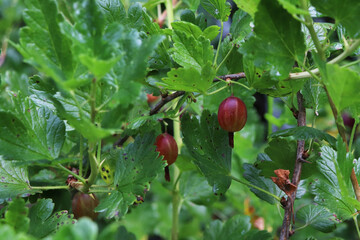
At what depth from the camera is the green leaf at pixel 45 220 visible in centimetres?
59

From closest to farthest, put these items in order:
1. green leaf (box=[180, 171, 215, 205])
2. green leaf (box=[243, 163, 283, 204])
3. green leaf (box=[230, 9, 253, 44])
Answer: green leaf (box=[230, 9, 253, 44]) → green leaf (box=[243, 163, 283, 204]) → green leaf (box=[180, 171, 215, 205])

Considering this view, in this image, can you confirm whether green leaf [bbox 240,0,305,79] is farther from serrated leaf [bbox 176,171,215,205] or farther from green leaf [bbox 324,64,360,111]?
serrated leaf [bbox 176,171,215,205]

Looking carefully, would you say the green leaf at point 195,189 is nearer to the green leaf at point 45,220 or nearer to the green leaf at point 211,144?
the green leaf at point 211,144

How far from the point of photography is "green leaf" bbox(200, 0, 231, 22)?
2.23 feet

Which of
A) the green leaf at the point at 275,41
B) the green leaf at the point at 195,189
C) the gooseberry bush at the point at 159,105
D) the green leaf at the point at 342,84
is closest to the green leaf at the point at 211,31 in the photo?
the gooseberry bush at the point at 159,105

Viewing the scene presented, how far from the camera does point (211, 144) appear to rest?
77 centimetres

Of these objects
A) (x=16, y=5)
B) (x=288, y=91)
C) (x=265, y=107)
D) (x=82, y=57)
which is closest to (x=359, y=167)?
(x=288, y=91)

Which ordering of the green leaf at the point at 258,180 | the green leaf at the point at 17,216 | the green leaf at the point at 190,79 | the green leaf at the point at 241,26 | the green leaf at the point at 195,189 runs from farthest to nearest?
1. the green leaf at the point at 195,189
2. the green leaf at the point at 258,180
3. the green leaf at the point at 241,26
4. the green leaf at the point at 190,79
5. the green leaf at the point at 17,216

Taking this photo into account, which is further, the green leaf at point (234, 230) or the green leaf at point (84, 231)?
the green leaf at point (234, 230)

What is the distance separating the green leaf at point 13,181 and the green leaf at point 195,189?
1.68 ft

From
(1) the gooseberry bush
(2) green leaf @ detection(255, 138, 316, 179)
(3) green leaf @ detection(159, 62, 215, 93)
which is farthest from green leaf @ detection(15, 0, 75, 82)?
(2) green leaf @ detection(255, 138, 316, 179)

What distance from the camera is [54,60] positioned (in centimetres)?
50

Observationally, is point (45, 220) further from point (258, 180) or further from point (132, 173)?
point (258, 180)

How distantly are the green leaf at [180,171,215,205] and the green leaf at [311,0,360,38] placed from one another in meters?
0.63
